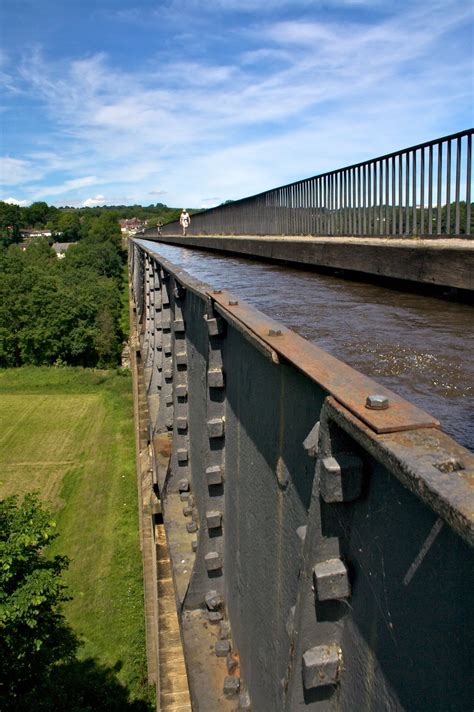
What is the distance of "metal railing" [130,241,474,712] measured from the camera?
1.12 meters

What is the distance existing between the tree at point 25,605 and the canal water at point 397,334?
7.36 metres

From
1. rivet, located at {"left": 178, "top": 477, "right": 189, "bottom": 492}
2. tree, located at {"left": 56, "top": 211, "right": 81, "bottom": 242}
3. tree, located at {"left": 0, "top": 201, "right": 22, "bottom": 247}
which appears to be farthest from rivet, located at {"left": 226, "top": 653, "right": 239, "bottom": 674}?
tree, located at {"left": 56, "top": 211, "right": 81, "bottom": 242}

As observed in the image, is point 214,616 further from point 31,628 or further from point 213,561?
point 31,628

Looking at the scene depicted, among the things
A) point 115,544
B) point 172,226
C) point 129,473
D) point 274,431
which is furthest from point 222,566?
point 172,226

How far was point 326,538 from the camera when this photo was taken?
1.66 meters

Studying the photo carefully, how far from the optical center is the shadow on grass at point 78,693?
35.9 ft

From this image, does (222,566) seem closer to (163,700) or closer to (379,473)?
(163,700)

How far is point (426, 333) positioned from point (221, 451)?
1.55 metres

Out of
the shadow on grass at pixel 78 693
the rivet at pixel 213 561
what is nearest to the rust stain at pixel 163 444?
the rivet at pixel 213 561

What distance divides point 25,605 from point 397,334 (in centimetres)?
917

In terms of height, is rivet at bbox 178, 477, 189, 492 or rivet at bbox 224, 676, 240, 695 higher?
rivet at bbox 178, 477, 189, 492

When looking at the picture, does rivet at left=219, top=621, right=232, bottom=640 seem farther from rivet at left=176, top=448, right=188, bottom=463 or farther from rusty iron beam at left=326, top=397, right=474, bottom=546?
rusty iron beam at left=326, top=397, right=474, bottom=546

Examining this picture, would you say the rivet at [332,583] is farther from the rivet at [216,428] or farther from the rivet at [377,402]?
the rivet at [216,428]

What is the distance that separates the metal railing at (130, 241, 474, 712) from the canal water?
0.41m
